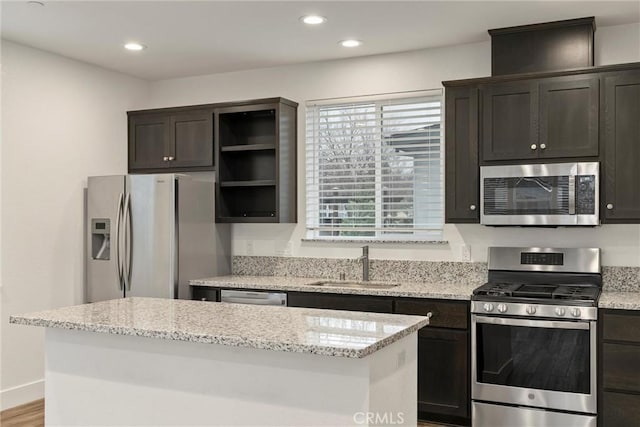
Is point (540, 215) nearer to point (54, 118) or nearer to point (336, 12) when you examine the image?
point (336, 12)

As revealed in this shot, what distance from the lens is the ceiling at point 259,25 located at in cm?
372

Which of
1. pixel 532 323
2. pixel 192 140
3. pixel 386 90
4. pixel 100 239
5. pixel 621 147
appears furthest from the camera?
pixel 192 140

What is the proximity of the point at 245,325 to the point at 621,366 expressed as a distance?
2.25 m

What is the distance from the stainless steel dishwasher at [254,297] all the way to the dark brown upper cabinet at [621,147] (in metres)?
2.18

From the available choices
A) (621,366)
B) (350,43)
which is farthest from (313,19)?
(621,366)

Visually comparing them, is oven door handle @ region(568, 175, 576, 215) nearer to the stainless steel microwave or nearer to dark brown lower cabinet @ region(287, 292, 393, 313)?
the stainless steel microwave

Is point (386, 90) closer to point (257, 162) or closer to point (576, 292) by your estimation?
point (257, 162)

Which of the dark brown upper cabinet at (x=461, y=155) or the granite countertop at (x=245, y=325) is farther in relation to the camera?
the dark brown upper cabinet at (x=461, y=155)

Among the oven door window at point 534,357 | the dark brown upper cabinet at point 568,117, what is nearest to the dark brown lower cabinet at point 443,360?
the oven door window at point 534,357

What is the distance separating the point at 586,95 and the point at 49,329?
10.7 feet

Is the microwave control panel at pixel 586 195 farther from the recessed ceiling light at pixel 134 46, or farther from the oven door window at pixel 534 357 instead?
the recessed ceiling light at pixel 134 46

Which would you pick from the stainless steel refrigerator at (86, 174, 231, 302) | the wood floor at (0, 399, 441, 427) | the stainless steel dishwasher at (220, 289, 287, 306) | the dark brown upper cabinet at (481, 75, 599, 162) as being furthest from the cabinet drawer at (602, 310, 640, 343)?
the stainless steel refrigerator at (86, 174, 231, 302)

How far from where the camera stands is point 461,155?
4.18m

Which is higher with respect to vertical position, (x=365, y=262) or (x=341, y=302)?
(x=365, y=262)
